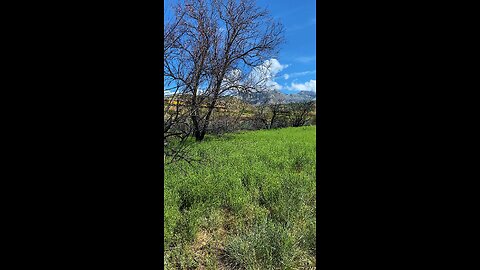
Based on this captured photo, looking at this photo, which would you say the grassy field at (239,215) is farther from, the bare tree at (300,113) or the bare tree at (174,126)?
the bare tree at (300,113)

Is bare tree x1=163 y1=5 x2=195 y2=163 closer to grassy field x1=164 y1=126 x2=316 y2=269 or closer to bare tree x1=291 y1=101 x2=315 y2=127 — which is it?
grassy field x1=164 y1=126 x2=316 y2=269

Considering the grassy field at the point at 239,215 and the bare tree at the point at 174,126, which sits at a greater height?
the bare tree at the point at 174,126

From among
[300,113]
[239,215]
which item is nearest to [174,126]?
[239,215]

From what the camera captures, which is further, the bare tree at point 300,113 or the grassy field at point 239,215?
the bare tree at point 300,113

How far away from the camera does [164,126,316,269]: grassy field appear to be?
2.02m

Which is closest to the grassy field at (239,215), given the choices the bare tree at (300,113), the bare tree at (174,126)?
the bare tree at (174,126)

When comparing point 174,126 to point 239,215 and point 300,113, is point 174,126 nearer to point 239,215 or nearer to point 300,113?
point 239,215

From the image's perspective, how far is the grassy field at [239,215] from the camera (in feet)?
6.62

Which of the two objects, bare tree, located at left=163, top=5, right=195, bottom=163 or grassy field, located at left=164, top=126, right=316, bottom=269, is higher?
bare tree, located at left=163, top=5, right=195, bottom=163

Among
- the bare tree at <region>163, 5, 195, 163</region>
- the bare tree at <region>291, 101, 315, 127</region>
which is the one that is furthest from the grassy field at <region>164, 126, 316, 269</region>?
the bare tree at <region>291, 101, 315, 127</region>

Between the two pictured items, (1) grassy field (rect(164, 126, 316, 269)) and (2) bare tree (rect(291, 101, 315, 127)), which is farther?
(2) bare tree (rect(291, 101, 315, 127))
